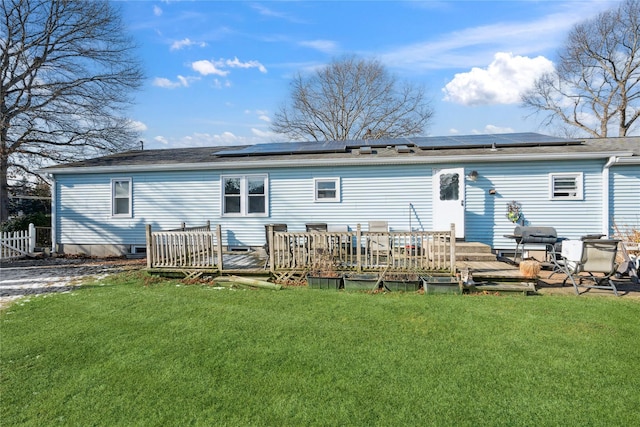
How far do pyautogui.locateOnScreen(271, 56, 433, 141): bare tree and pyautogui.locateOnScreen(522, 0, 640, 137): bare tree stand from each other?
27.4ft

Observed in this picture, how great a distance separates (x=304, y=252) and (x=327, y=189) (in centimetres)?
379

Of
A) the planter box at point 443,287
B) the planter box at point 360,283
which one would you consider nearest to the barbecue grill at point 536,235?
the planter box at point 443,287

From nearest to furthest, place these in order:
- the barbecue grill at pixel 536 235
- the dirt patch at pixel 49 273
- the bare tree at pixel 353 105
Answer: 1. the dirt patch at pixel 49 273
2. the barbecue grill at pixel 536 235
3. the bare tree at pixel 353 105

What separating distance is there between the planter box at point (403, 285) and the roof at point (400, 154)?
4683mm

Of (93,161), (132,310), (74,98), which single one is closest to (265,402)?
(132,310)

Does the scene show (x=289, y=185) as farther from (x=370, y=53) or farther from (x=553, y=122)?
(x=553, y=122)

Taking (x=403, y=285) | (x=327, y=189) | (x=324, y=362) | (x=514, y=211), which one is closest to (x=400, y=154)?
(x=327, y=189)

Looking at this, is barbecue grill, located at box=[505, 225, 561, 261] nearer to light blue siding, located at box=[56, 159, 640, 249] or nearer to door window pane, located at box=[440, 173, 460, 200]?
light blue siding, located at box=[56, 159, 640, 249]

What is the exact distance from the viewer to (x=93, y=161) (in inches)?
482

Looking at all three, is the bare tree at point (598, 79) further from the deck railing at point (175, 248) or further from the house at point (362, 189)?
the deck railing at point (175, 248)

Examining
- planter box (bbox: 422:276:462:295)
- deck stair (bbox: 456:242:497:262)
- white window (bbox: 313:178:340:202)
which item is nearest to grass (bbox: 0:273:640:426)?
planter box (bbox: 422:276:462:295)

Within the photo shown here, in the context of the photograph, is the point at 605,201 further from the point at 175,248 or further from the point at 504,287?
the point at 175,248

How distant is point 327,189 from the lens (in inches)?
417

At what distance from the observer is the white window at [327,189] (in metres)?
10.5
